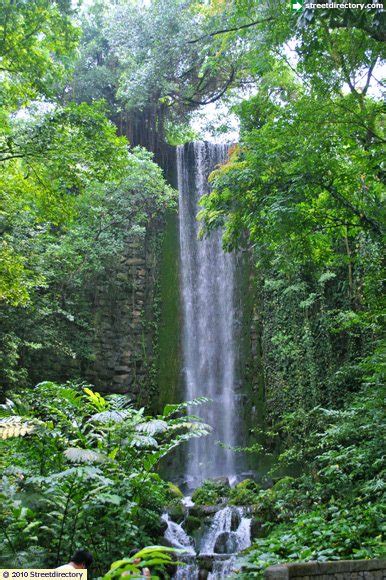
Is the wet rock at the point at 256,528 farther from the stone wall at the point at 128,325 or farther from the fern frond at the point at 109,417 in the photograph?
the stone wall at the point at 128,325

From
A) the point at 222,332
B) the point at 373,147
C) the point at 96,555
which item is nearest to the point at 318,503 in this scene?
the point at 96,555

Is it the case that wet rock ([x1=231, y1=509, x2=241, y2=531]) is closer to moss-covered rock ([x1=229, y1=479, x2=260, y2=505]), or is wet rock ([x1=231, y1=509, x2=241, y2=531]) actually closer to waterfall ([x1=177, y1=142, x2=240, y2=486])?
moss-covered rock ([x1=229, y1=479, x2=260, y2=505])

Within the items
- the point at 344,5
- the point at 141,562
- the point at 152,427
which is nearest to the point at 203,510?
the point at 152,427

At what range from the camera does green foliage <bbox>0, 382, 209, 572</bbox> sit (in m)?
4.12

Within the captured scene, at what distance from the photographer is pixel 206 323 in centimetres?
1406

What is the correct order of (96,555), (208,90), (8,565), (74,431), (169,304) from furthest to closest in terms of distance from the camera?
(208,90) → (169,304) → (74,431) → (96,555) → (8,565)

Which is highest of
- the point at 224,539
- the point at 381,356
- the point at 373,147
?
the point at 373,147

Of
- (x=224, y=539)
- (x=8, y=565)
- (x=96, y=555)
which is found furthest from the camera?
(x=224, y=539)

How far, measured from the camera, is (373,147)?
6.16 m

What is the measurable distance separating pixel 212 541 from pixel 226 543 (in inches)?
11.9

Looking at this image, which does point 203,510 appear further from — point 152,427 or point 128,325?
point 128,325

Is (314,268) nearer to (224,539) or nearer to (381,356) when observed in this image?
(381,356)

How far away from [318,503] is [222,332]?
717 centimetres

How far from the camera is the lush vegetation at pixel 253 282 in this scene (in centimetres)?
476
